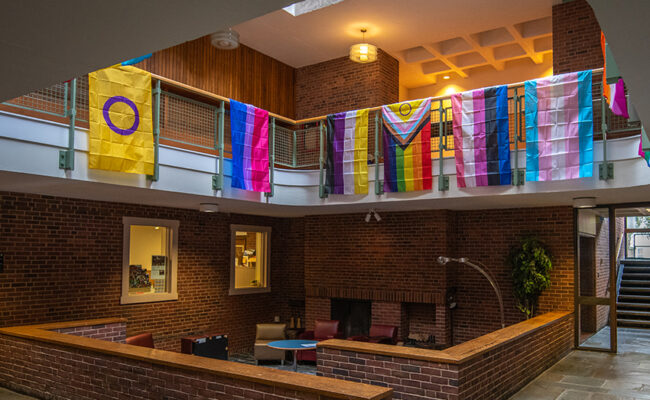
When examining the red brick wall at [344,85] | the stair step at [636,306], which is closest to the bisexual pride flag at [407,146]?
the red brick wall at [344,85]

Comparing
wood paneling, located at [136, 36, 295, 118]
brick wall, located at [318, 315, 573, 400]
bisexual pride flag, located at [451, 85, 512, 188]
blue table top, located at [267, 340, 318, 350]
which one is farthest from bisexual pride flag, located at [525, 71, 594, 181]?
wood paneling, located at [136, 36, 295, 118]

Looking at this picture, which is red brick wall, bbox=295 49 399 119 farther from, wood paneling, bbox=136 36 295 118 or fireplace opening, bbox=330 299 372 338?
fireplace opening, bbox=330 299 372 338

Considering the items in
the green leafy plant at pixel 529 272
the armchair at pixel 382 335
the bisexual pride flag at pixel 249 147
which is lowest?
the armchair at pixel 382 335

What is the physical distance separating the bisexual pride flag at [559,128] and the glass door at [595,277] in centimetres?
270

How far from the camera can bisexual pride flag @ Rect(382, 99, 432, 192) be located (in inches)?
349

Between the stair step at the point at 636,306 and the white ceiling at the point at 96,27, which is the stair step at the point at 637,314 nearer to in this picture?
the stair step at the point at 636,306

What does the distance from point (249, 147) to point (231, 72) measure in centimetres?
329

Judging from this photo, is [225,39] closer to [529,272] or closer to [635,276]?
[529,272]

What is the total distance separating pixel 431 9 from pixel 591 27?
281cm

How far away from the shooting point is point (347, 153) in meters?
9.63

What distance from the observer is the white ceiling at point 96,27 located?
2.14m

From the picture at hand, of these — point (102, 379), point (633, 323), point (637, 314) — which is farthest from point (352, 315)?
point (637, 314)

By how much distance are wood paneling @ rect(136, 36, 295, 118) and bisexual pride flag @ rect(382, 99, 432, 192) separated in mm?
3790

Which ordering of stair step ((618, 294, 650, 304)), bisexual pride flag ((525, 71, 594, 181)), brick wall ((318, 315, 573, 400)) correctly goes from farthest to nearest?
stair step ((618, 294, 650, 304)), bisexual pride flag ((525, 71, 594, 181)), brick wall ((318, 315, 573, 400))
